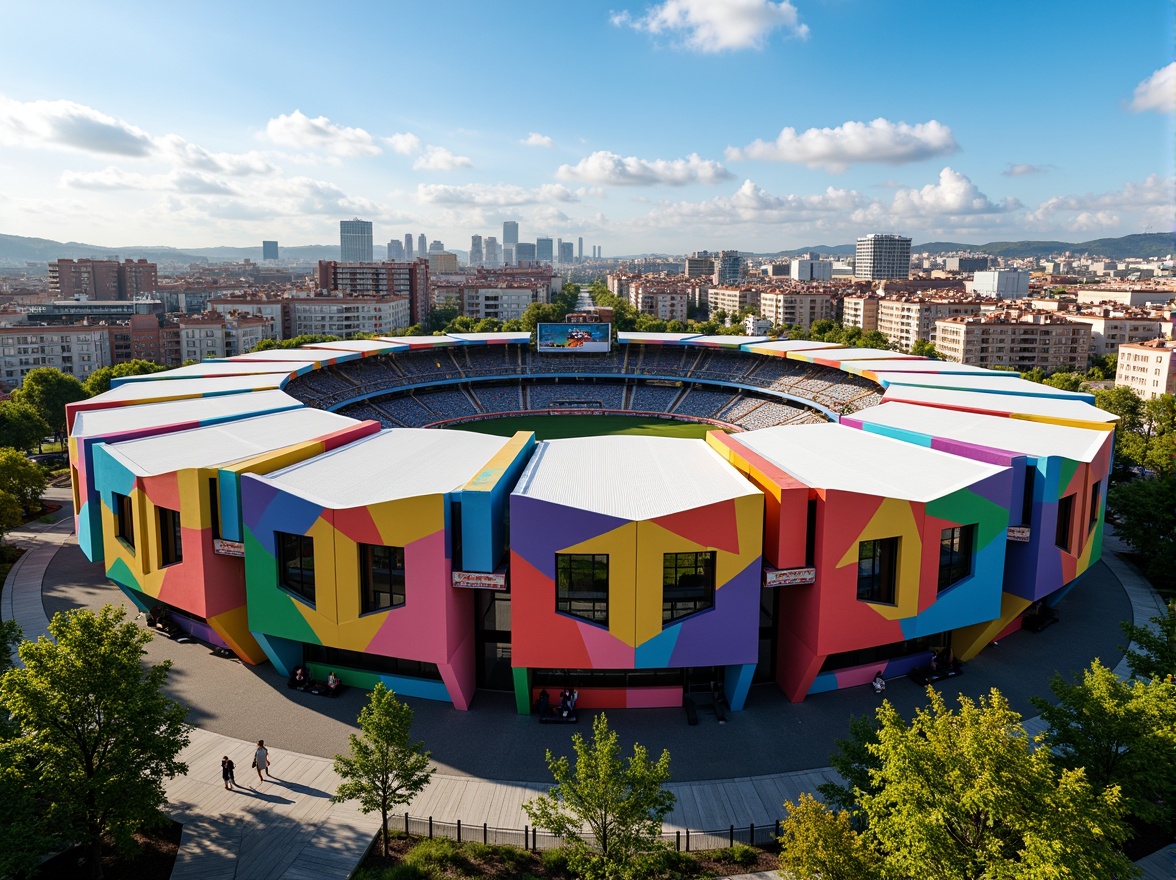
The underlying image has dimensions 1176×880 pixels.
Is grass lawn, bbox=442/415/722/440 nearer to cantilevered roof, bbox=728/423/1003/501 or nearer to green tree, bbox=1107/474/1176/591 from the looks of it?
cantilevered roof, bbox=728/423/1003/501

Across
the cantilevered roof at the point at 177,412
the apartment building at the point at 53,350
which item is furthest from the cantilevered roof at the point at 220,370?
the apartment building at the point at 53,350

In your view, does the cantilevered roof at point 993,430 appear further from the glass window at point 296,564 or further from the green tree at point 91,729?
the green tree at point 91,729

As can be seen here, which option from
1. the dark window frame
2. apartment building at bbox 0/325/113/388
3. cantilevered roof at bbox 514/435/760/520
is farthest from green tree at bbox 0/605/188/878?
apartment building at bbox 0/325/113/388

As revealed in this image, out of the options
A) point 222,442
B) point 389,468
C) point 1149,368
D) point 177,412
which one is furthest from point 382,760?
point 1149,368

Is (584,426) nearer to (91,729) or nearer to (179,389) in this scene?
(179,389)

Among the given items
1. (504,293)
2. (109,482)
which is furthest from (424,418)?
(504,293)

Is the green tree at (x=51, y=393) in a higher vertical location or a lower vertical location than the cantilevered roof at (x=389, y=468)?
lower

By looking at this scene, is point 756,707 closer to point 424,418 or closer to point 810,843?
point 810,843
